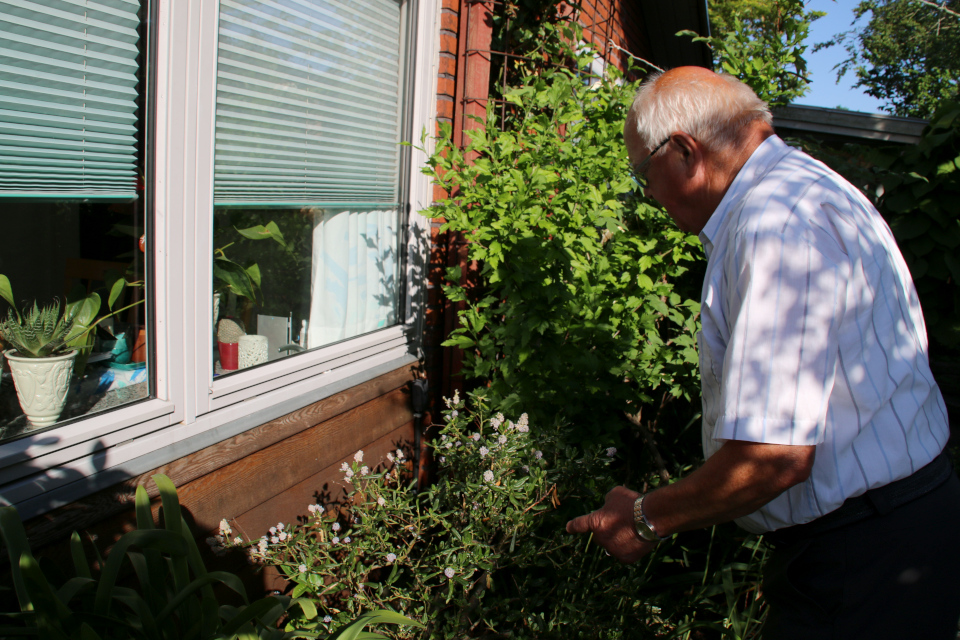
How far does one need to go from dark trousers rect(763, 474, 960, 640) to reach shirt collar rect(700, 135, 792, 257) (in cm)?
68

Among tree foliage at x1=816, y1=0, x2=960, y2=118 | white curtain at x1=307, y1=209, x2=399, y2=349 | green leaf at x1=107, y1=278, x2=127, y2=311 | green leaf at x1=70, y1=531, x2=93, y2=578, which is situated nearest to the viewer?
green leaf at x1=70, y1=531, x2=93, y2=578

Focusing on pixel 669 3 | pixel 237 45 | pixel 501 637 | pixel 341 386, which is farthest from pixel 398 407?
pixel 669 3

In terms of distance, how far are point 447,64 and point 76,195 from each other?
1971 millimetres

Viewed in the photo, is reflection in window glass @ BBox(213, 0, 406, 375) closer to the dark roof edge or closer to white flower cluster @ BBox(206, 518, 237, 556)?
white flower cluster @ BBox(206, 518, 237, 556)

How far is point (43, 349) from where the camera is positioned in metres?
1.74

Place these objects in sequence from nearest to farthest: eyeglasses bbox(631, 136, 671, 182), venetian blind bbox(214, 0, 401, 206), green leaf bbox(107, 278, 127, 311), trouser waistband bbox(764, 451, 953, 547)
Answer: trouser waistband bbox(764, 451, 953, 547), eyeglasses bbox(631, 136, 671, 182), green leaf bbox(107, 278, 127, 311), venetian blind bbox(214, 0, 401, 206)

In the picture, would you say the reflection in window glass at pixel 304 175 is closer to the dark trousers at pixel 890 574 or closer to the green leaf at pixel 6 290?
Answer: the green leaf at pixel 6 290

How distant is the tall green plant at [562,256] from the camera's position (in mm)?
2605

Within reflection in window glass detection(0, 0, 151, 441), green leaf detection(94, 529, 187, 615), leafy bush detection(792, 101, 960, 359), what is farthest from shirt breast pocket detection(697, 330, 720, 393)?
leafy bush detection(792, 101, 960, 359)

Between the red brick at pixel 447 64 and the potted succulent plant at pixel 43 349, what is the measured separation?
2.03 m

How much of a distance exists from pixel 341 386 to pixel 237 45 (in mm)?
1350

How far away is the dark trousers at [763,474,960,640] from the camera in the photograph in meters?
Result: 1.29

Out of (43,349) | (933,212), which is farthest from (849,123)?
(43,349)

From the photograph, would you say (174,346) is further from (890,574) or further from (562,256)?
(890,574)
